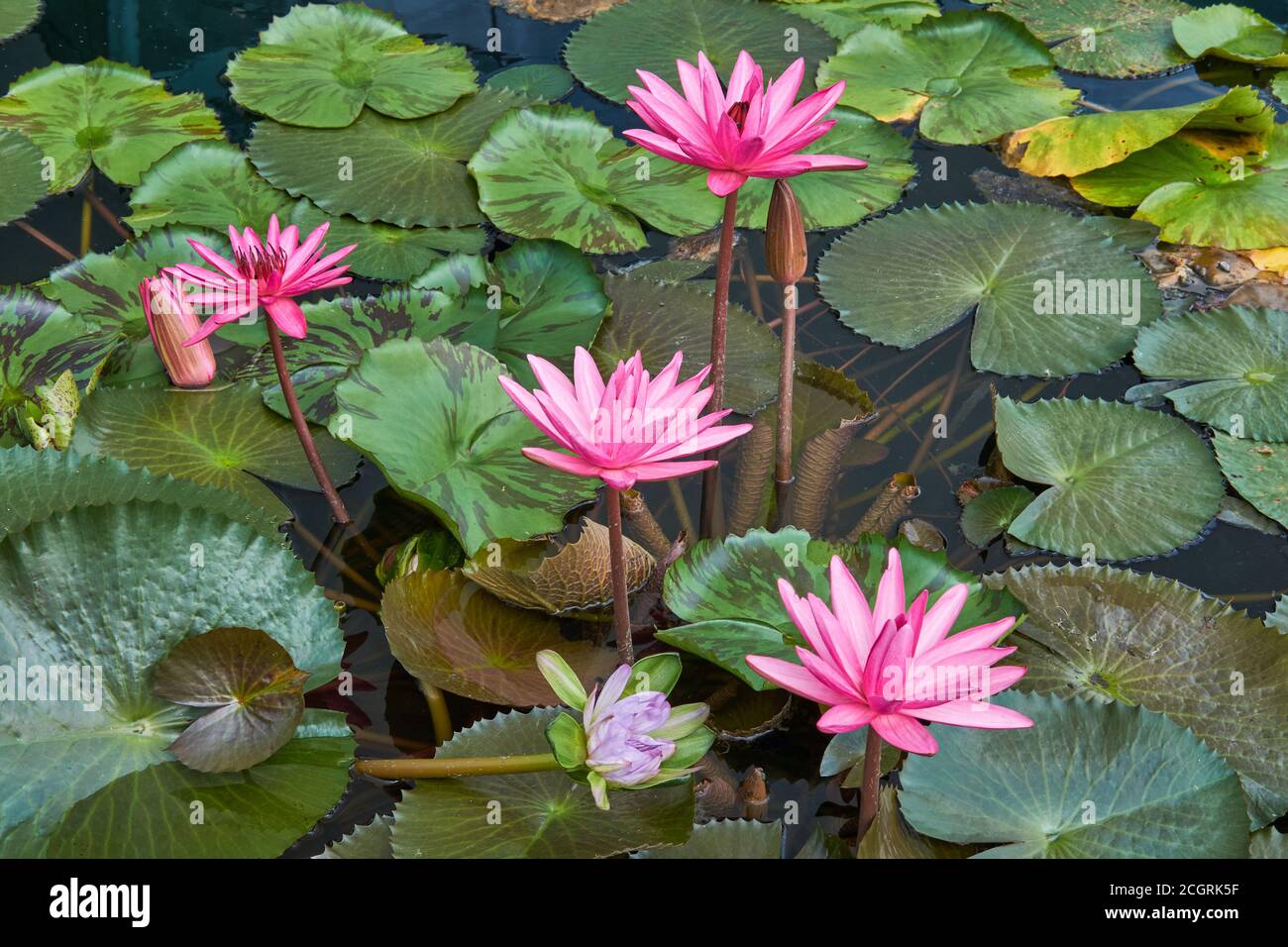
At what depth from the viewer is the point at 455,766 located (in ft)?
6.10

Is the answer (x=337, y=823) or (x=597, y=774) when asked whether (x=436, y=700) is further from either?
(x=597, y=774)

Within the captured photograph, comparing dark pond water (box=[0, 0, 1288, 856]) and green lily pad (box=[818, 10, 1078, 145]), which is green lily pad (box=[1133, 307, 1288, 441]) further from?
green lily pad (box=[818, 10, 1078, 145])

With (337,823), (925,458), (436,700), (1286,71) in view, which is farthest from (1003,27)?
(337,823)

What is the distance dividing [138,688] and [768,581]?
→ 115 centimetres

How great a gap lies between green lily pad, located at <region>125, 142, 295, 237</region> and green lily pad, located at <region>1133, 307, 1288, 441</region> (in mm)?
2478

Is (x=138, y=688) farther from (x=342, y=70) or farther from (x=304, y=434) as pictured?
(x=342, y=70)

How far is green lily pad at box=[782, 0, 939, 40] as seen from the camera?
414 cm

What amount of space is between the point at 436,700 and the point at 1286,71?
150 inches

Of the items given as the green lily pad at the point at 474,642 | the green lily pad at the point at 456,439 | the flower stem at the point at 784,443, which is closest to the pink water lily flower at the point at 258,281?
the green lily pad at the point at 456,439

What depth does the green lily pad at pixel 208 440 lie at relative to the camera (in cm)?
253

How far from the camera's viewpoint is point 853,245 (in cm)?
325

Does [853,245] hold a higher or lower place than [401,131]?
lower

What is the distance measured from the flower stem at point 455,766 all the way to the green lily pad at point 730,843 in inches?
8.8

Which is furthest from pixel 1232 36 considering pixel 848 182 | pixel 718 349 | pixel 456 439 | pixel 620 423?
pixel 620 423
